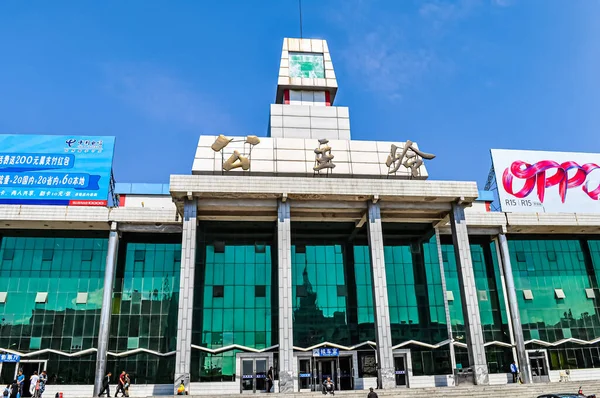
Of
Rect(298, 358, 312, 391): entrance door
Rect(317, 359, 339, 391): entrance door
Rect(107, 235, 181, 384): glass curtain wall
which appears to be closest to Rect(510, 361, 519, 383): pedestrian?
Rect(317, 359, 339, 391): entrance door

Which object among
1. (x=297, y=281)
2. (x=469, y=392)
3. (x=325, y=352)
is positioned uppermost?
(x=297, y=281)

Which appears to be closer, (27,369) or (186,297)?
(186,297)

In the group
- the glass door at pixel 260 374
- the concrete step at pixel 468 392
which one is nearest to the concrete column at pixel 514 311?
the concrete step at pixel 468 392

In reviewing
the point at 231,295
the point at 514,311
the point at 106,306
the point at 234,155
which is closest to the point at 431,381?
the point at 514,311

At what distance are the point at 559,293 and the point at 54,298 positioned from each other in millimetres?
37987

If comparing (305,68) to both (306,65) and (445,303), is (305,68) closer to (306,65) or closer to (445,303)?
(306,65)

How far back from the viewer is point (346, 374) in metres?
33.5

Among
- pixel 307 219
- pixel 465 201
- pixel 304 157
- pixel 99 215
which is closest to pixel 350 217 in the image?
pixel 307 219

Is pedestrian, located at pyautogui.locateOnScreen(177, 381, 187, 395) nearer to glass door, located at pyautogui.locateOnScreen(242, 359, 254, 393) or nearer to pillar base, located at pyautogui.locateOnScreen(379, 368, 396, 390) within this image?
glass door, located at pyautogui.locateOnScreen(242, 359, 254, 393)

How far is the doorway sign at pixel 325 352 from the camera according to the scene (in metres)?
33.1

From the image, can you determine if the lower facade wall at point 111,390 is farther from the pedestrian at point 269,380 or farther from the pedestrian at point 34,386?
the pedestrian at point 269,380

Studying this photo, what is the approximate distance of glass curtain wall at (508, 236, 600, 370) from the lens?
37.6 m

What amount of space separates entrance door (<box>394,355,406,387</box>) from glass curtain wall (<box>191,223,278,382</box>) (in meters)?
8.91

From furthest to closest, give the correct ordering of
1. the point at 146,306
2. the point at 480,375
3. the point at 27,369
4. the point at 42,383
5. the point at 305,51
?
the point at 305,51, the point at 146,306, the point at 27,369, the point at 480,375, the point at 42,383
